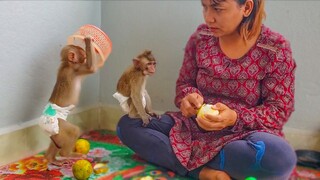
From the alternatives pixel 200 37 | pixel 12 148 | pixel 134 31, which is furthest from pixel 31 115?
pixel 200 37

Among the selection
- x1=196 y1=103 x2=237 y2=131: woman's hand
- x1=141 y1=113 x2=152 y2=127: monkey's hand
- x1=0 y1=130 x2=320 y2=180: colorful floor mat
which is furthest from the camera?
x1=141 y1=113 x2=152 y2=127: monkey's hand

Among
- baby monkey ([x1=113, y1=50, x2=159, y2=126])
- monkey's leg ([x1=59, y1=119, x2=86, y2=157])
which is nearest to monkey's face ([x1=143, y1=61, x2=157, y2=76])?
baby monkey ([x1=113, y1=50, x2=159, y2=126])

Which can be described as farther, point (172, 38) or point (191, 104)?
point (172, 38)

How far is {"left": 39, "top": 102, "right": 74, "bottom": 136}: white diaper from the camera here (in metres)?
1.49

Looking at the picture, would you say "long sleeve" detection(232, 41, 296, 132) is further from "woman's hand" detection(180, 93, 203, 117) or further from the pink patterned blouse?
"woman's hand" detection(180, 93, 203, 117)

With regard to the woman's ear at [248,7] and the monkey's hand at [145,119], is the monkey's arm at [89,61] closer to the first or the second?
the monkey's hand at [145,119]

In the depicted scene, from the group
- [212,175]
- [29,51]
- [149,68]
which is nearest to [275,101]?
[212,175]

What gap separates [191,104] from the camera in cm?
144

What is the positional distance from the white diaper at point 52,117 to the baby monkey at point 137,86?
0.23 metres

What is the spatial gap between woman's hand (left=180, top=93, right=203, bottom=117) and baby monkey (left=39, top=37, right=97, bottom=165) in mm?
387

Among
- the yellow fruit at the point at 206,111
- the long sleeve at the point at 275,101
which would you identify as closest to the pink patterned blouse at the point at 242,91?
the long sleeve at the point at 275,101

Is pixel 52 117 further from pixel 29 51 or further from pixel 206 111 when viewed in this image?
pixel 206 111

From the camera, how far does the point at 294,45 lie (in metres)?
1.72

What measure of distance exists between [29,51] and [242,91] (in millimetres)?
869
